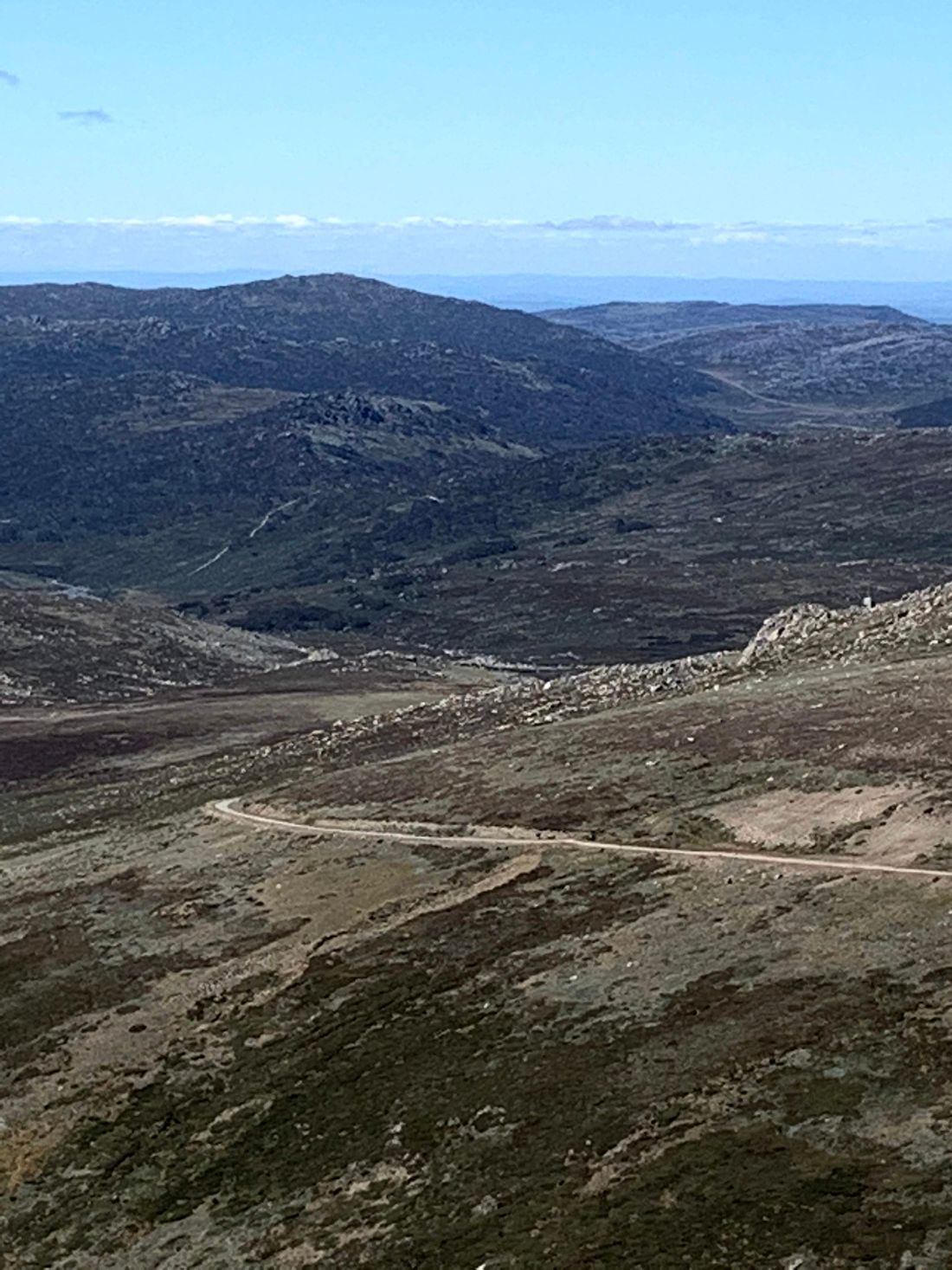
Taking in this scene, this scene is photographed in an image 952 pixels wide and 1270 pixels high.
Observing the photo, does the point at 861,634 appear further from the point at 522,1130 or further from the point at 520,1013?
the point at 522,1130

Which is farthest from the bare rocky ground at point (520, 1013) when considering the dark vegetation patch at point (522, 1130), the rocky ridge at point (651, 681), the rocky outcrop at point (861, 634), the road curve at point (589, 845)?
the rocky outcrop at point (861, 634)

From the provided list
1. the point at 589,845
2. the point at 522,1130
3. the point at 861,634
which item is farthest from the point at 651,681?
the point at 522,1130

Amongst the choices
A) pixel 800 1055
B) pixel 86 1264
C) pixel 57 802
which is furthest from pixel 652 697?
pixel 86 1264

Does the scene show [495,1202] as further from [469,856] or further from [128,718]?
[128,718]

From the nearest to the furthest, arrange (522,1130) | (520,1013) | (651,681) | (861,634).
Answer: (522,1130) < (520,1013) < (651,681) < (861,634)

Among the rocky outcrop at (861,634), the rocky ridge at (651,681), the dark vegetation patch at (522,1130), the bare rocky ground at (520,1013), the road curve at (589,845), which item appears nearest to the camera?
the dark vegetation patch at (522,1130)

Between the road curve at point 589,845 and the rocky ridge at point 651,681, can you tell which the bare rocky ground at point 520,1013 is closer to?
the road curve at point 589,845
